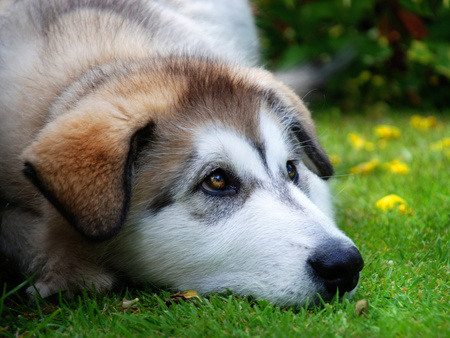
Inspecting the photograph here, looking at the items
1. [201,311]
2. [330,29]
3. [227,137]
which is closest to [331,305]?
[201,311]

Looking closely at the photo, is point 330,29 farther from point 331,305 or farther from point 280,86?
point 331,305

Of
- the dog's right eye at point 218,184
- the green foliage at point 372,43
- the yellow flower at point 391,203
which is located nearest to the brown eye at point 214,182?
the dog's right eye at point 218,184

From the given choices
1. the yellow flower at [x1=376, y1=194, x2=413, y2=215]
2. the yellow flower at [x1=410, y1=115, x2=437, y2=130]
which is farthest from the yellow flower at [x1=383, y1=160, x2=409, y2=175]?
the yellow flower at [x1=410, y1=115, x2=437, y2=130]

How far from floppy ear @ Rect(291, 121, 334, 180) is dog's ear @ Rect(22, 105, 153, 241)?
1.31 meters

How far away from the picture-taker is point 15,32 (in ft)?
12.1

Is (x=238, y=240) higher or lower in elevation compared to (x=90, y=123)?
lower

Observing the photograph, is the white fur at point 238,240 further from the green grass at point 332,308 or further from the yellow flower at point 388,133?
the yellow flower at point 388,133

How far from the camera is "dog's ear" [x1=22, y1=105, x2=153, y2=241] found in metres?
2.69

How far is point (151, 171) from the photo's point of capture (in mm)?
3055

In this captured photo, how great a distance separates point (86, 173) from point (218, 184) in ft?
2.25

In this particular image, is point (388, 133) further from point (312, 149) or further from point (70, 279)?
point (70, 279)

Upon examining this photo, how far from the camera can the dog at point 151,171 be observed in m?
2.73

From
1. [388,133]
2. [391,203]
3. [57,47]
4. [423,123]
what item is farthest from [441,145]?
[57,47]

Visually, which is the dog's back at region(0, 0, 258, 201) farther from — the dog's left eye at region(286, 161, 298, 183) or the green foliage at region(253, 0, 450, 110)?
the green foliage at region(253, 0, 450, 110)
